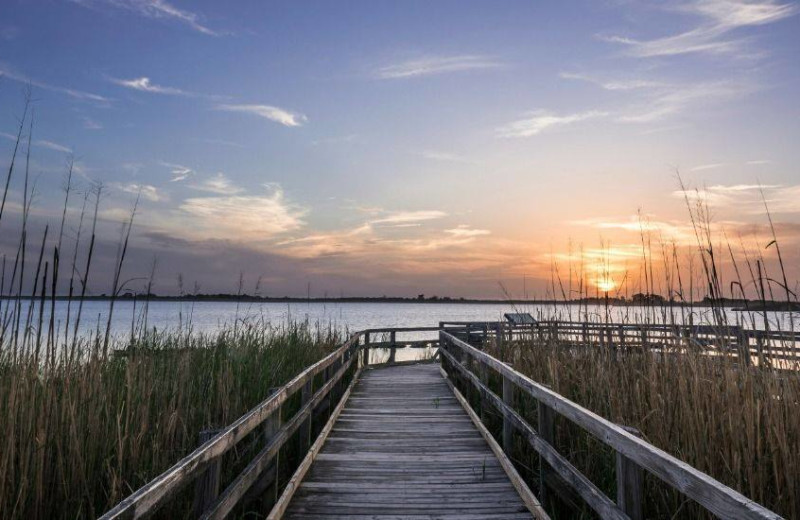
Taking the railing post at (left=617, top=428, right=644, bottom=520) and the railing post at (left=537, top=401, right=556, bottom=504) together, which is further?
the railing post at (left=537, top=401, right=556, bottom=504)

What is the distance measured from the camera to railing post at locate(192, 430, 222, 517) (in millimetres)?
2568

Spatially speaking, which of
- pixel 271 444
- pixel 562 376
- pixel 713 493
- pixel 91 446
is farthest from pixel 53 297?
pixel 562 376

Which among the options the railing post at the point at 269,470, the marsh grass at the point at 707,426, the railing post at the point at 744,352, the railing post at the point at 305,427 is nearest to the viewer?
the marsh grass at the point at 707,426

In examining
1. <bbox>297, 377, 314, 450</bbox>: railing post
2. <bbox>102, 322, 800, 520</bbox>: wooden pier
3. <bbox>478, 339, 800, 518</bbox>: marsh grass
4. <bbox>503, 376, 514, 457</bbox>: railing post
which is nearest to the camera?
<bbox>102, 322, 800, 520</bbox>: wooden pier

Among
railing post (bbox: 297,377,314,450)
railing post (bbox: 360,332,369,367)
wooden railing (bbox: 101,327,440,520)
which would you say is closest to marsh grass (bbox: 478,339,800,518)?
railing post (bbox: 297,377,314,450)

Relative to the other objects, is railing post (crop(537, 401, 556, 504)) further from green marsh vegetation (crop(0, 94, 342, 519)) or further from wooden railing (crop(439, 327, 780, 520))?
green marsh vegetation (crop(0, 94, 342, 519))

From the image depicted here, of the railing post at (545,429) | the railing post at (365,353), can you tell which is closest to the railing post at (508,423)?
the railing post at (545,429)

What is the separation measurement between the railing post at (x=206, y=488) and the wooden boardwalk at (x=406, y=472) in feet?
4.24

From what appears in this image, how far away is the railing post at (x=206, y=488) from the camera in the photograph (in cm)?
257

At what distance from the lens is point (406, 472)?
15.9 ft

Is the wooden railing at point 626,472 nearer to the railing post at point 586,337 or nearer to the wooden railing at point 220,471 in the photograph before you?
the railing post at point 586,337

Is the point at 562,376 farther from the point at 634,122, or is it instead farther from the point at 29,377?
the point at 634,122

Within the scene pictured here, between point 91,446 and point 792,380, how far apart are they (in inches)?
184

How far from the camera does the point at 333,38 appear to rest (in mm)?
13875
